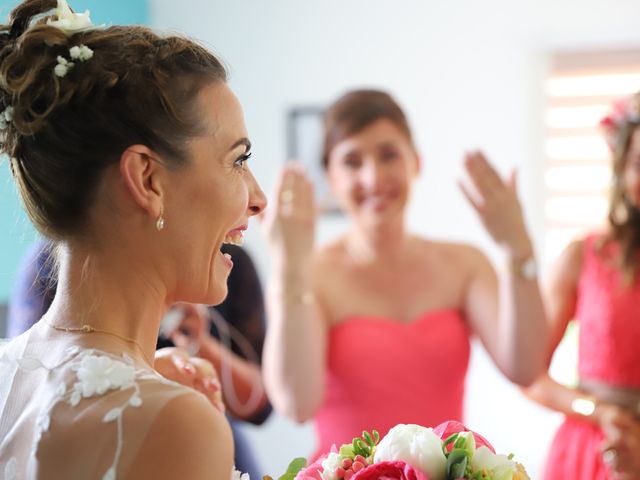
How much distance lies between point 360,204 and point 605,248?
631 millimetres

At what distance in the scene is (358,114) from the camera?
2414 millimetres

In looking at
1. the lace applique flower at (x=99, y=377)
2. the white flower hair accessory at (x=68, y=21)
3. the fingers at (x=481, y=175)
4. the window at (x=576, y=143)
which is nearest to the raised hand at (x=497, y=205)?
the fingers at (x=481, y=175)

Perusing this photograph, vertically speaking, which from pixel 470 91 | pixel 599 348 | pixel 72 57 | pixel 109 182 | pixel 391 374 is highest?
pixel 470 91

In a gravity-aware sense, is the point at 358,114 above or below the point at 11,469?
above

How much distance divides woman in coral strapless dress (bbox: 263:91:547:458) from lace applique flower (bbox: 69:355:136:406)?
1.32m

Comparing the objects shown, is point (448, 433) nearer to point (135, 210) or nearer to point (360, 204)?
point (135, 210)

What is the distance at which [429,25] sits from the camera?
4.61 meters

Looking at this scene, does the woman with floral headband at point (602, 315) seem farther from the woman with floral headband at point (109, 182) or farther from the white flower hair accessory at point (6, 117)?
the white flower hair accessory at point (6, 117)

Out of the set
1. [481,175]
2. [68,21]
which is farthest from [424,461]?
[481,175]

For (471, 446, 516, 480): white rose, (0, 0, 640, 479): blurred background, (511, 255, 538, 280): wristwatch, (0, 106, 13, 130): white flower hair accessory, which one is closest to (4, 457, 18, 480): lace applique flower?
(0, 106, 13, 130): white flower hair accessory

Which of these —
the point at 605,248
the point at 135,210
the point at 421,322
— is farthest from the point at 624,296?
the point at 135,210

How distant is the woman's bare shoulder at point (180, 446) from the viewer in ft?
2.86

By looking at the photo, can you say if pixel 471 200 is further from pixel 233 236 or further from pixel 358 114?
pixel 233 236

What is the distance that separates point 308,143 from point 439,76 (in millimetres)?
734
